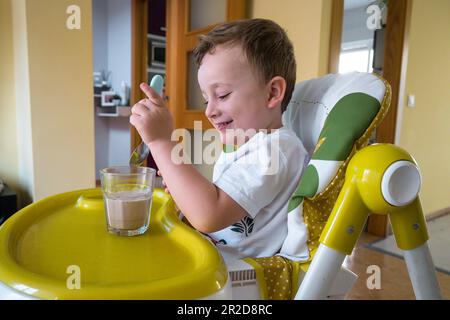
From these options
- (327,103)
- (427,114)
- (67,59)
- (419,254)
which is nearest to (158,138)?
(327,103)

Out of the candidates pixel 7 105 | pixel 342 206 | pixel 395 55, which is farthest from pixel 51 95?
pixel 395 55

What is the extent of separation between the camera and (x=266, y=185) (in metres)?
0.57

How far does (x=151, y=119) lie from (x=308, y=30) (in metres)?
1.55

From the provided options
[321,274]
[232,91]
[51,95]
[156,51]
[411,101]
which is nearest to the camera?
[321,274]

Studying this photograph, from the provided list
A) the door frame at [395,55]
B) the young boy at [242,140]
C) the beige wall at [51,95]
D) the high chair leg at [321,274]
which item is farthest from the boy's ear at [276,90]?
the door frame at [395,55]

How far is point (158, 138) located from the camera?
1.89 ft

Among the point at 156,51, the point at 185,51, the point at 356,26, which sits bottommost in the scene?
the point at 185,51

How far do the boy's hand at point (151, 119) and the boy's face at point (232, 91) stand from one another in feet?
0.36

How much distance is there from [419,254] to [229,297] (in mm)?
280

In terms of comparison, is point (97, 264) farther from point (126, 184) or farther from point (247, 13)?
point (247, 13)

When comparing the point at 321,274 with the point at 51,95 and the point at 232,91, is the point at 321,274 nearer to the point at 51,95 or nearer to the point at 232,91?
the point at 232,91

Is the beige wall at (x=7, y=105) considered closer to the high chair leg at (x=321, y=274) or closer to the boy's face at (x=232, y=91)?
the boy's face at (x=232, y=91)

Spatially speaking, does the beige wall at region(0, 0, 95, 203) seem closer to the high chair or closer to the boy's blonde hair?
the boy's blonde hair

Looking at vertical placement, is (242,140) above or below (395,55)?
below
